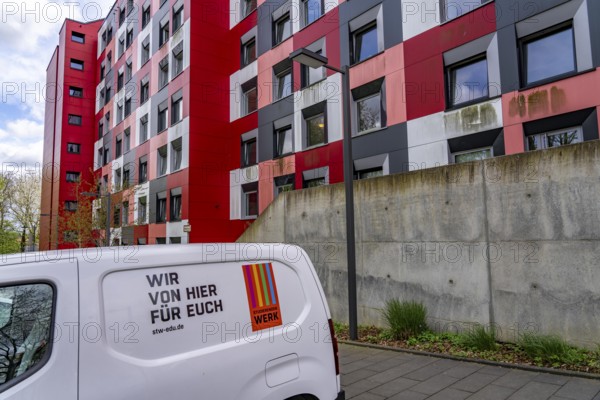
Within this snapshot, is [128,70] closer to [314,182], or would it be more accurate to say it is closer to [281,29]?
[281,29]

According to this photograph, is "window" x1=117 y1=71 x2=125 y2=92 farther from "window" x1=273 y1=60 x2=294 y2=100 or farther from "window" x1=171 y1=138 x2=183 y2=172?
"window" x1=273 y1=60 x2=294 y2=100

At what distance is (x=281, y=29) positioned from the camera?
68.5ft

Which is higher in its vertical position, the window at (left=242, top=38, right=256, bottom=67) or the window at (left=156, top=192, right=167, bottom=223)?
the window at (left=242, top=38, right=256, bottom=67)

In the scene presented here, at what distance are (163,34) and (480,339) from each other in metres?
28.4

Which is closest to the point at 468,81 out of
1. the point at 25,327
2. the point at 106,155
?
the point at 25,327

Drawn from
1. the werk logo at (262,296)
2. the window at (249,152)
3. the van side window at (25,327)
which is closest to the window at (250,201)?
the window at (249,152)

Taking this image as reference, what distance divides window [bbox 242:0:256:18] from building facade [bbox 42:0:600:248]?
0.27 ft

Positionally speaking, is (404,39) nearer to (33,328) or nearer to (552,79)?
(552,79)

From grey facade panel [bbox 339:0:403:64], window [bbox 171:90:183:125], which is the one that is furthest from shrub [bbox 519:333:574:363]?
window [bbox 171:90:183:125]

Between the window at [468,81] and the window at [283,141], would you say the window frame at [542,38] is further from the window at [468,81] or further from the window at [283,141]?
the window at [283,141]

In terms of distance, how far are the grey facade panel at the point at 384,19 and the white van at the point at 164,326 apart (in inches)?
535

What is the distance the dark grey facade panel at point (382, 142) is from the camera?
1422 cm

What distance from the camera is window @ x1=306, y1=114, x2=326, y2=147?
707 inches

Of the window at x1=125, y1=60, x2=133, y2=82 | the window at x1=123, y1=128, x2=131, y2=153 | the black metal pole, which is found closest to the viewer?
the black metal pole
